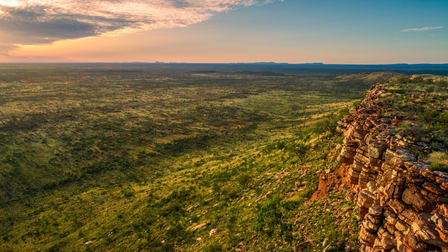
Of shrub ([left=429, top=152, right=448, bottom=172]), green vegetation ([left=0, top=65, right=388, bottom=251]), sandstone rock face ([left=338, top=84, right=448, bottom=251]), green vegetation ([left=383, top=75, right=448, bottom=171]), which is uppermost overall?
green vegetation ([left=383, top=75, right=448, bottom=171])

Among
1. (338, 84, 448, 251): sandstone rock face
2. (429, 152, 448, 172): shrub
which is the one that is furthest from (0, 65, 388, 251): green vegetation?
(429, 152, 448, 172): shrub

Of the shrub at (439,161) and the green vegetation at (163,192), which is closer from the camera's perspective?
the shrub at (439,161)

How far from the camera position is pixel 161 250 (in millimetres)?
16766

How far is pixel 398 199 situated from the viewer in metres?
8.40

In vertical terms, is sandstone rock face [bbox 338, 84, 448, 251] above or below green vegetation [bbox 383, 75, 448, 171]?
below

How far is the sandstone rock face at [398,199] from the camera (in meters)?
7.09

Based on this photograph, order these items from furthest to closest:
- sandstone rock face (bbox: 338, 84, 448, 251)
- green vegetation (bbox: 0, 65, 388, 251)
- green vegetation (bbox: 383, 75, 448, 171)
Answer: green vegetation (bbox: 0, 65, 388, 251) < green vegetation (bbox: 383, 75, 448, 171) < sandstone rock face (bbox: 338, 84, 448, 251)

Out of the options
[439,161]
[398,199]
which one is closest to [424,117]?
[439,161]

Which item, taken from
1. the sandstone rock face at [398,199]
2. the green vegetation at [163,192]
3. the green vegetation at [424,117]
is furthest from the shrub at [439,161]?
the green vegetation at [163,192]

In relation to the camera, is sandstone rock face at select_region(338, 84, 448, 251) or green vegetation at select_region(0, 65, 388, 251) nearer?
sandstone rock face at select_region(338, 84, 448, 251)

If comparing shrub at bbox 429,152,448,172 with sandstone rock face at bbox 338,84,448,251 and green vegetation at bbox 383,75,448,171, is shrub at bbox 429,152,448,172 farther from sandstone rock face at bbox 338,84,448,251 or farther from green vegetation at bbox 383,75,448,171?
sandstone rock face at bbox 338,84,448,251

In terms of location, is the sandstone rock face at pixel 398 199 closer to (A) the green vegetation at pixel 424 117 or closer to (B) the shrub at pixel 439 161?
(B) the shrub at pixel 439 161

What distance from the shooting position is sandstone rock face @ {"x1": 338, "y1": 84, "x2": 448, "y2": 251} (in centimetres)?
709

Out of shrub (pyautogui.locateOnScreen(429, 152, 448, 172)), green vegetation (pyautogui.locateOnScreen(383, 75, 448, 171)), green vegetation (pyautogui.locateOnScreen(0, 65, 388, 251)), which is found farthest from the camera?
green vegetation (pyautogui.locateOnScreen(0, 65, 388, 251))
